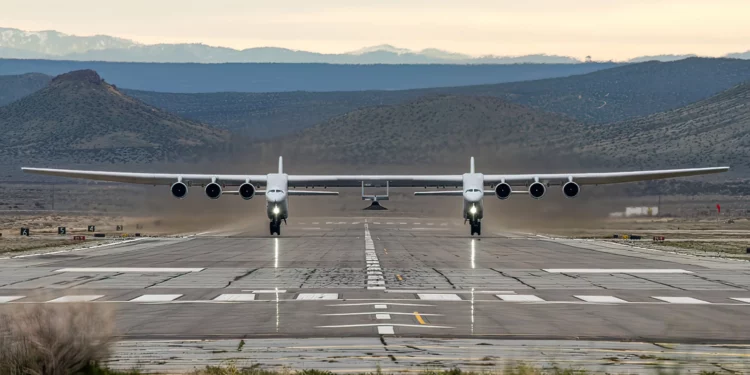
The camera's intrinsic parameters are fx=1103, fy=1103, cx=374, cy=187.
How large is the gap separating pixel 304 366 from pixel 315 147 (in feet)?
567

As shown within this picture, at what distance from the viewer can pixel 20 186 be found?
177500mm

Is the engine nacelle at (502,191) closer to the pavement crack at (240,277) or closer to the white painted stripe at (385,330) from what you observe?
the pavement crack at (240,277)

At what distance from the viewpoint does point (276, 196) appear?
6119 cm

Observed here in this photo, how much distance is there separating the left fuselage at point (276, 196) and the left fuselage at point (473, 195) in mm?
10156

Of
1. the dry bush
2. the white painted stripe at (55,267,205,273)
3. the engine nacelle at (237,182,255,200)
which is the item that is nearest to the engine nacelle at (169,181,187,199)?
the engine nacelle at (237,182,255,200)

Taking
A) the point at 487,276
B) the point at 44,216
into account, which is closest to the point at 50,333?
the point at 487,276

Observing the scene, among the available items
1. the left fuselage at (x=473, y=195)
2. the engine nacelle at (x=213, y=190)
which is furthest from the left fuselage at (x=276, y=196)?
the left fuselage at (x=473, y=195)

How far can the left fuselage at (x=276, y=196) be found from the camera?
61312 millimetres

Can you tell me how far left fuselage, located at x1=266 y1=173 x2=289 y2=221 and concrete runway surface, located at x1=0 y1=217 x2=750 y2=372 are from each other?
1064 cm

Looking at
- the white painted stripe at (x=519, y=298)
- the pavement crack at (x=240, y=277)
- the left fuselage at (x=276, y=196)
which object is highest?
the left fuselage at (x=276, y=196)

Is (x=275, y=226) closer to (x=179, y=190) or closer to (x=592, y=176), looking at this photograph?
(x=179, y=190)

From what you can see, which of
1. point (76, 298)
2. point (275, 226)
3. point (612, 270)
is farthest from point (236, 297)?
point (275, 226)

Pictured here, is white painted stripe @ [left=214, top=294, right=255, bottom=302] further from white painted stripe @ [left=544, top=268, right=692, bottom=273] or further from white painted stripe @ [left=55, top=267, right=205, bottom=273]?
white painted stripe @ [left=544, top=268, right=692, bottom=273]

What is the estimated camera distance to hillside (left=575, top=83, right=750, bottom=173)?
170 metres
